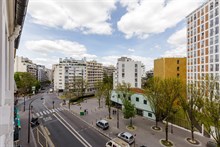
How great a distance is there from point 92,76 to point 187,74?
48.2 meters

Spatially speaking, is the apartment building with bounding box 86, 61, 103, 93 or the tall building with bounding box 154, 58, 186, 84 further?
the apartment building with bounding box 86, 61, 103, 93

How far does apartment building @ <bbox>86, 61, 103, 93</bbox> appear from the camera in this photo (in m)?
73.1

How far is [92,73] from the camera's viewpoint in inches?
2995

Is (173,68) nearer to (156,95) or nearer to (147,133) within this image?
(156,95)

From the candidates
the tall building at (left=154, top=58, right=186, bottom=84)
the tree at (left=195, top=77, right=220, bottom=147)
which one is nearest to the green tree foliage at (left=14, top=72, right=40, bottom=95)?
the tall building at (left=154, top=58, right=186, bottom=84)

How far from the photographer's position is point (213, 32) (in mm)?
32438

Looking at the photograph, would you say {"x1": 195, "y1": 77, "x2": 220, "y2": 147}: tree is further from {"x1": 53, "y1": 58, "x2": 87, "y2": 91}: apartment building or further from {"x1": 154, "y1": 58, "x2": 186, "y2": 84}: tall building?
{"x1": 53, "y1": 58, "x2": 87, "y2": 91}: apartment building

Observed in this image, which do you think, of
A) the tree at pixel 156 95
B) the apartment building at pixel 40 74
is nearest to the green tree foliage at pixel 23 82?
the apartment building at pixel 40 74

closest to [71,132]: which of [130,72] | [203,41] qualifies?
[130,72]

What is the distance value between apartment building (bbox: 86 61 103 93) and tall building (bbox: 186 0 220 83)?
4721cm

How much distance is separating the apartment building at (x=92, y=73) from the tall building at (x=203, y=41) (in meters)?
47.2

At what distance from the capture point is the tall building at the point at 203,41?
31844mm

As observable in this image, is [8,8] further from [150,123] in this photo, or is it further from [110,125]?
[150,123]

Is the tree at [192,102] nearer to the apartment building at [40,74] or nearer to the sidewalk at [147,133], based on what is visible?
the sidewalk at [147,133]
